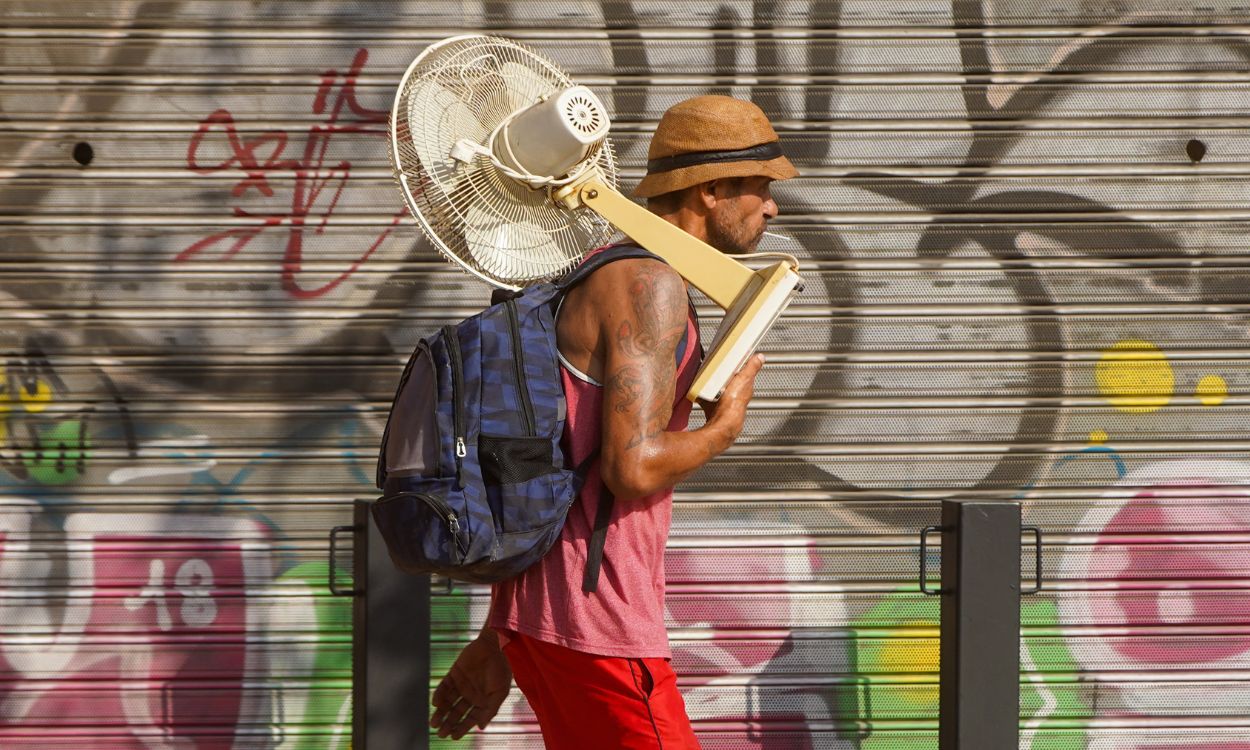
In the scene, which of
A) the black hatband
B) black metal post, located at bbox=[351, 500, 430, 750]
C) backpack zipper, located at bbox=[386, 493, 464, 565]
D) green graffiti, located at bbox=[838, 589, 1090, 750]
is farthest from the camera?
green graffiti, located at bbox=[838, 589, 1090, 750]

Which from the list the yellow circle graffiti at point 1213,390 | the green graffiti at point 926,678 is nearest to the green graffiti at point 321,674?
the green graffiti at point 926,678

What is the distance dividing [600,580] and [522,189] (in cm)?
86

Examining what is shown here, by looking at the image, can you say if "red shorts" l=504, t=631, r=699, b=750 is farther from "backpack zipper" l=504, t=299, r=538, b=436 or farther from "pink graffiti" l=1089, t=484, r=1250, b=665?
"pink graffiti" l=1089, t=484, r=1250, b=665

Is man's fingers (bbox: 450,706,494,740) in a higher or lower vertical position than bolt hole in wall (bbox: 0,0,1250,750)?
lower

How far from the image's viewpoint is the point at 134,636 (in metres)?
4.51

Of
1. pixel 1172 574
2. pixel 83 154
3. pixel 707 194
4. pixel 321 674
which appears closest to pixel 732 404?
pixel 707 194

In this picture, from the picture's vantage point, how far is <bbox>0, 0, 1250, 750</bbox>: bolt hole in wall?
449 centimetres

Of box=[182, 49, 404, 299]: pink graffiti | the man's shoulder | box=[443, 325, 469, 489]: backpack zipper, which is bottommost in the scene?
box=[443, 325, 469, 489]: backpack zipper

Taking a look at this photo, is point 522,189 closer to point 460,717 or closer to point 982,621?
point 460,717

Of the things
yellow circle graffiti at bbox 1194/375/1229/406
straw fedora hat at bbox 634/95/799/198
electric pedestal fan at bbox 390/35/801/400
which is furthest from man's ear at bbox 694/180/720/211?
yellow circle graffiti at bbox 1194/375/1229/406

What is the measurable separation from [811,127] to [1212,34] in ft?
4.77

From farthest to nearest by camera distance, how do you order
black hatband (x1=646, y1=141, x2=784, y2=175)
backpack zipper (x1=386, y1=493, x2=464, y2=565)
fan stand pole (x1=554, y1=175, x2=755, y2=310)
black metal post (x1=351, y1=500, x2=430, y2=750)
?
black metal post (x1=351, y1=500, x2=430, y2=750) < black hatband (x1=646, y1=141, x2=784, y2=175) < fan stand pole (x1=554, y1=175, x2=755, y2=310) < backpack zipper (x1=386, y1=493, x2=464, y2=565)

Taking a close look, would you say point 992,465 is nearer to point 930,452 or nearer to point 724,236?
point 930,452

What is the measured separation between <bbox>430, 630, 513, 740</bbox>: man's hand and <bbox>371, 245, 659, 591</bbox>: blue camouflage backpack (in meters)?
0.47
